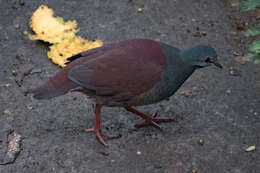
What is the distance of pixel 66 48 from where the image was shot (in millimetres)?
4746

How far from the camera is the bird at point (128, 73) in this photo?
3.36m

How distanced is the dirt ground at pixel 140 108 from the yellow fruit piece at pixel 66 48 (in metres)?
0.11

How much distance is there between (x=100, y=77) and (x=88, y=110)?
0.86m

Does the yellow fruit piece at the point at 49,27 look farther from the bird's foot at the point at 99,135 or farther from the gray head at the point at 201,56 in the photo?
the gray head at the point at 201,56

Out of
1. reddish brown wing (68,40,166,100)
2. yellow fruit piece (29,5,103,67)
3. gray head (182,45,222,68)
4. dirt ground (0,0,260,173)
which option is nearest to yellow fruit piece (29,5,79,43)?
yellow fruit piece (29,5,103,67)

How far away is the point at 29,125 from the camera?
12.5 ft

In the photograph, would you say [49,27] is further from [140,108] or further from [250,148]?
[250,148]

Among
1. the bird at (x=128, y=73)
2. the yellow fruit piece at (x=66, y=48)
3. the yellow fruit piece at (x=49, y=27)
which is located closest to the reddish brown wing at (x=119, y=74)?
the bird at (x=128, y=73)

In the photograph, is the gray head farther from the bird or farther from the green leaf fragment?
the green leaf fragment

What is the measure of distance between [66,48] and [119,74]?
1.61m

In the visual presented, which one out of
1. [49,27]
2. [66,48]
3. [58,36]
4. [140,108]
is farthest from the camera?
[49,27]

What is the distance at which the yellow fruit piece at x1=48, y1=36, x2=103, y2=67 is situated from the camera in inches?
183

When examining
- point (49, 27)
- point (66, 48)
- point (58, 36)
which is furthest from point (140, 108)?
point (49, 27)

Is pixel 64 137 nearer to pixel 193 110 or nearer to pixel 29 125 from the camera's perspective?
pixel 29 125
